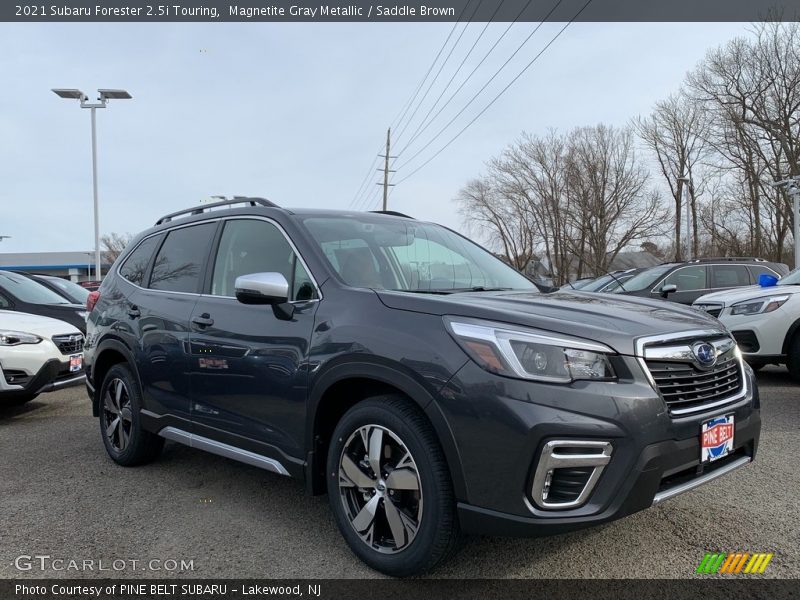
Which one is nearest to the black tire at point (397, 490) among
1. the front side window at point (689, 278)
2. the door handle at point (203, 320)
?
the door handle at point (203, 320)

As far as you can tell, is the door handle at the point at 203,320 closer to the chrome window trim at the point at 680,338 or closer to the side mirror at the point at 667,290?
the chrome window trim at the point at 680,338

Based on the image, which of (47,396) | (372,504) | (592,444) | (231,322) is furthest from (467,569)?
(47,396)

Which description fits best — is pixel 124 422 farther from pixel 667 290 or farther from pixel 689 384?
pixel 667 290

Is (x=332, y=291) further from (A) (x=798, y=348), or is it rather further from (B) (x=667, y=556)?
(A) (x=798, y=348)

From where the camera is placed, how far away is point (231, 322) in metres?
3.36

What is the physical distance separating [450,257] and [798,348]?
510 centimetres

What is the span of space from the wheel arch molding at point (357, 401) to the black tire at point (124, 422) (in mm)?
1864

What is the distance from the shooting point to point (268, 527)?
10.6ft

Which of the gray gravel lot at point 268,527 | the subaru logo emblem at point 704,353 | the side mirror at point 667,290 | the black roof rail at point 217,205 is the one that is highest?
the black roof rail at point 217,205

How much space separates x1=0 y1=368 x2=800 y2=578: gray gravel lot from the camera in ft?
A: 8.96

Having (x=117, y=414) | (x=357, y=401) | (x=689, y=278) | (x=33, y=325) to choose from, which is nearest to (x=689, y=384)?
(x=357, y=401)

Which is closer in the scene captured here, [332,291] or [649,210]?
[332,291]

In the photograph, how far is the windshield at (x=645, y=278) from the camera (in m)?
10.9

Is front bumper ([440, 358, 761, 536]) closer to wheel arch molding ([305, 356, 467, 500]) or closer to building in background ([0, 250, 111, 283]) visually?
wheel arch molding ([305, 356, 467, 500])
